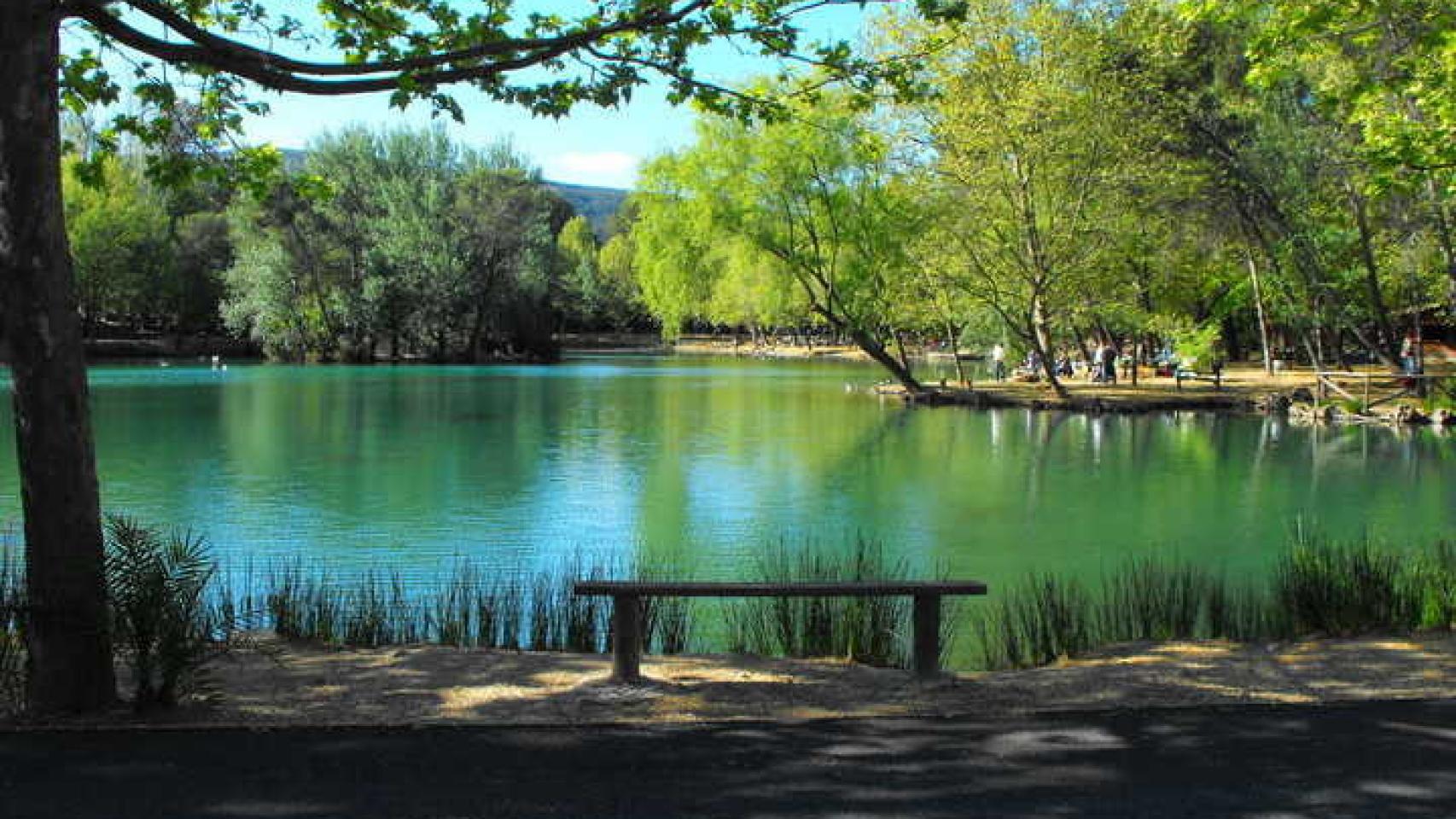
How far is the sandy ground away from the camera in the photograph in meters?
5.54

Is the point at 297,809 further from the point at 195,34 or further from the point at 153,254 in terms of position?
the point at 153,254

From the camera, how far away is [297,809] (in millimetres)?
4195

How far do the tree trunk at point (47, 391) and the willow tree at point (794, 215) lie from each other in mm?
30916

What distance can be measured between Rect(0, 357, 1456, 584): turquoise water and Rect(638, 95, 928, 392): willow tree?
5582mm

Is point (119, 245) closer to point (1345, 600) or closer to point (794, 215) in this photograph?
point (794, 215)

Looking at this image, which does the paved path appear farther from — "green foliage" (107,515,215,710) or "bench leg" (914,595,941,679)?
"bench leg" (914,595,941,679)

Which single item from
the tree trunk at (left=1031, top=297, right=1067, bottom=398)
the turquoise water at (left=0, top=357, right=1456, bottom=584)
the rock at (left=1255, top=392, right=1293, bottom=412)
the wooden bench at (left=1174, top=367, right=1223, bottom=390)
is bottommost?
the turquoise water at (left=0, top=357, right=1456, bottom=584)

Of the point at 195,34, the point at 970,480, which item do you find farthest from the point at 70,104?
the point at 970,480

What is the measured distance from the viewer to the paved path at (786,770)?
4227mm

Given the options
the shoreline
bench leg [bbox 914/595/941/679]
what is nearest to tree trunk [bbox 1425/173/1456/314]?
the shoreline

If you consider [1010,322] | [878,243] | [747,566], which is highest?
[878,243]

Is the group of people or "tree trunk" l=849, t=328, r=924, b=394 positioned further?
the group of people

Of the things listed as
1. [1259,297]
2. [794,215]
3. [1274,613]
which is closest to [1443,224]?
[1259,297]

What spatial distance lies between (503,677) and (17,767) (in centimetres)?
→ 235
